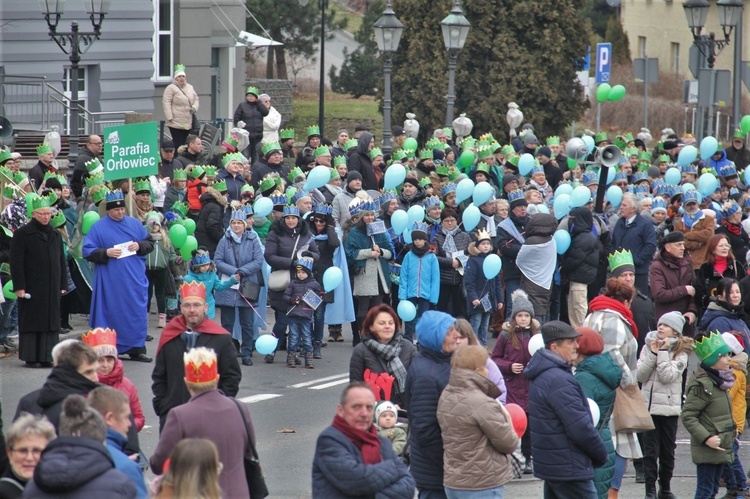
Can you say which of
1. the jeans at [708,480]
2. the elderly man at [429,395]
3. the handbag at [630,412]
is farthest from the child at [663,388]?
the elderly man at [429,395]

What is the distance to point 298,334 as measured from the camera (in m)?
14.6

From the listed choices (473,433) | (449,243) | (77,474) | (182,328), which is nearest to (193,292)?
(182,328)

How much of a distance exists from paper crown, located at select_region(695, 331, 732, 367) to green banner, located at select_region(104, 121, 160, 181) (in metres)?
7.51

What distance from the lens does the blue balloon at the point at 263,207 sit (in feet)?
51.1

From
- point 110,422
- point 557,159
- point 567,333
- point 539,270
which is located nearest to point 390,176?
point 539,270

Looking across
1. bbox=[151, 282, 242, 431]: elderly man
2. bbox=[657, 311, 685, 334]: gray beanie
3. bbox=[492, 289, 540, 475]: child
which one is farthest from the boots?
bbox=[151, 282, 242, 431]: elderly man

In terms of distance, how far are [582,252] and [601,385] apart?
7104 millimetres

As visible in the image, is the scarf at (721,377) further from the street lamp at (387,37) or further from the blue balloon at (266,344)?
the street lamp at (387,37)

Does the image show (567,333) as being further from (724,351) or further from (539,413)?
(724,351)

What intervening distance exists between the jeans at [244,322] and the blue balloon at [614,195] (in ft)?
19.8

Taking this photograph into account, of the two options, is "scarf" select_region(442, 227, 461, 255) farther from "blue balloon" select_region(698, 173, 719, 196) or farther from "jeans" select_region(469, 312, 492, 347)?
"blue balloon" select_region(698, 173, 719, 196)

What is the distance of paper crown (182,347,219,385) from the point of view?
7.20 metres

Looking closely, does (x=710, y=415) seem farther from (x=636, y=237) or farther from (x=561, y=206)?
(x=636, y=237)

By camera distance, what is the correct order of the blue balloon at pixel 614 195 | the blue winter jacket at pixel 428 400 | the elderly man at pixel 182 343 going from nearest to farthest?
the blue winter jacket at pixel 428 400 < the elderly man at pixel 182 343 < the blue balloon at pixel 614 195
